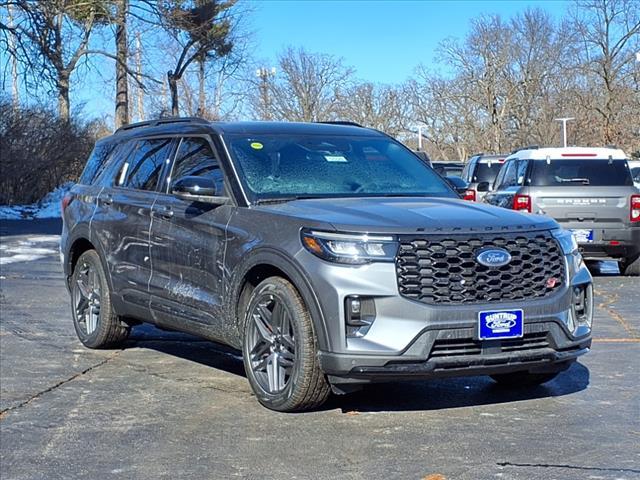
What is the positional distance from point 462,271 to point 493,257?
202mm

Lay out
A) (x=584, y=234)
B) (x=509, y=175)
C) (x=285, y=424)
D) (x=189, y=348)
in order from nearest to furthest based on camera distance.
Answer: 1. (x=285, y=424)
2. (x=189, y=348)
3. (x=584, y=234)
4. (x=509, y=175)

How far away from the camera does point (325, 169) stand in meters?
6.84

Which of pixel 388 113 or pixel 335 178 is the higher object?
pixel 388 113

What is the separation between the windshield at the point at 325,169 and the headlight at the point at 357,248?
1.00 metres

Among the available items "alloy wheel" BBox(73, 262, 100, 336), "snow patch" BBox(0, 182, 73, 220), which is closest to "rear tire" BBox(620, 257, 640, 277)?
"alloy wheel" BBox(73, 262, 100, 336)

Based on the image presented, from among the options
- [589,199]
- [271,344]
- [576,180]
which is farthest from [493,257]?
[576,180]

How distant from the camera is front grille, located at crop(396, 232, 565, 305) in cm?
539

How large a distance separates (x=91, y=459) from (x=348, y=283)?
162 cm

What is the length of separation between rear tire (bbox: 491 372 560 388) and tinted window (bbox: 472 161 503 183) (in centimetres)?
1638

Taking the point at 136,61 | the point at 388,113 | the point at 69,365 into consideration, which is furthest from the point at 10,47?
the point at 388,113

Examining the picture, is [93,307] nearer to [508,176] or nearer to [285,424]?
[285,424]

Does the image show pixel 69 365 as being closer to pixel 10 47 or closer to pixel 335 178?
pixel 335 178

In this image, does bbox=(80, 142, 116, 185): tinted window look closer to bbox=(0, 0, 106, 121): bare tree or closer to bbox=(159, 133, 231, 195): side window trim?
bbox=(159, 133, 231, 195): side window trim

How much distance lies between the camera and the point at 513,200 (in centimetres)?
1344
